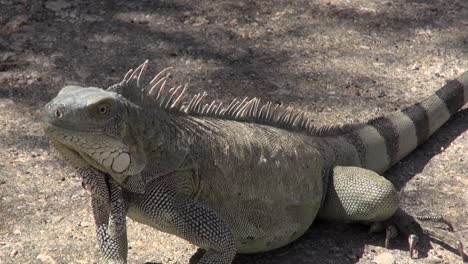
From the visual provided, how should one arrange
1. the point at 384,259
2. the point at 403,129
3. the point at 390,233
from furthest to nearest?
the point at 403,129 < the point at 390,233 < the point at 384,259

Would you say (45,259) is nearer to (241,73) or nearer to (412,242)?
(412,242)

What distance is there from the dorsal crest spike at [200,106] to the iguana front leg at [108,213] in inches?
14.4

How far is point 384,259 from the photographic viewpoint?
3857mm

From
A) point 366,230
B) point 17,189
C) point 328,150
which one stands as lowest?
point 17,189

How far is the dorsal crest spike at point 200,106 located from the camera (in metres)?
3.21

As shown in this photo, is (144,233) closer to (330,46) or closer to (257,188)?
(257,188)

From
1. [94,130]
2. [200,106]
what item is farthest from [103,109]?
[200,106]

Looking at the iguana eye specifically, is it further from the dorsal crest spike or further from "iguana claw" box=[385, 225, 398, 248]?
"iguana claw" box=[385, 225, 398, 248]

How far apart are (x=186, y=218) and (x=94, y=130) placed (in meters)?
0.62

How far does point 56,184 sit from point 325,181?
153 centimetres

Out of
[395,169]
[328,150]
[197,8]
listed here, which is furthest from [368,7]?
[328,150]

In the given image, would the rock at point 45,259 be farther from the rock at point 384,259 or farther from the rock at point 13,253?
the rock at point 384,259

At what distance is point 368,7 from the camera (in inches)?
261

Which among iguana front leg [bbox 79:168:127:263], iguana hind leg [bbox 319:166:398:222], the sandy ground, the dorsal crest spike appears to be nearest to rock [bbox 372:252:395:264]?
the sandy ground
